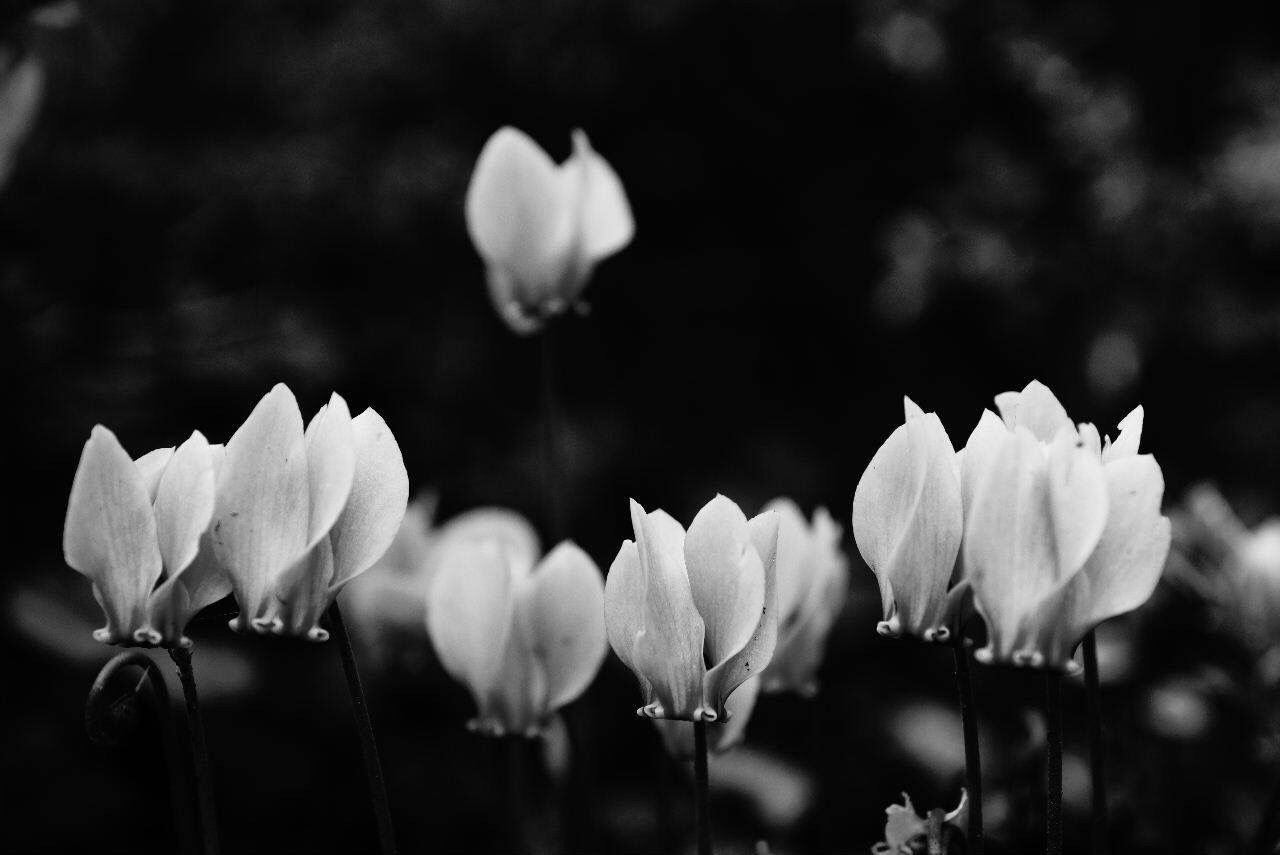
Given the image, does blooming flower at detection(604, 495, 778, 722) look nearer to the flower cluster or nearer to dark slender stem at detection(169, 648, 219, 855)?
the flower cluster

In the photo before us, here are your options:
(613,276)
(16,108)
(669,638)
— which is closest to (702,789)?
(669,638)

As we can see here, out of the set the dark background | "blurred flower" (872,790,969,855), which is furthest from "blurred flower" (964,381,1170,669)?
the dark background

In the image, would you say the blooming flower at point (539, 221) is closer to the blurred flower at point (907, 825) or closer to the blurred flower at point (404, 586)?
the blurred flower at point (404, 586)

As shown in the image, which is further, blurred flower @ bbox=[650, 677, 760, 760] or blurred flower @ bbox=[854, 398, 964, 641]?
blurred flower @ bbox=[650, 677, 760, 760]

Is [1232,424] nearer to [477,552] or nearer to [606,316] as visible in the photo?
[606,316]

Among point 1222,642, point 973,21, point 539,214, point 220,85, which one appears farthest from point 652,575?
point 220,85
